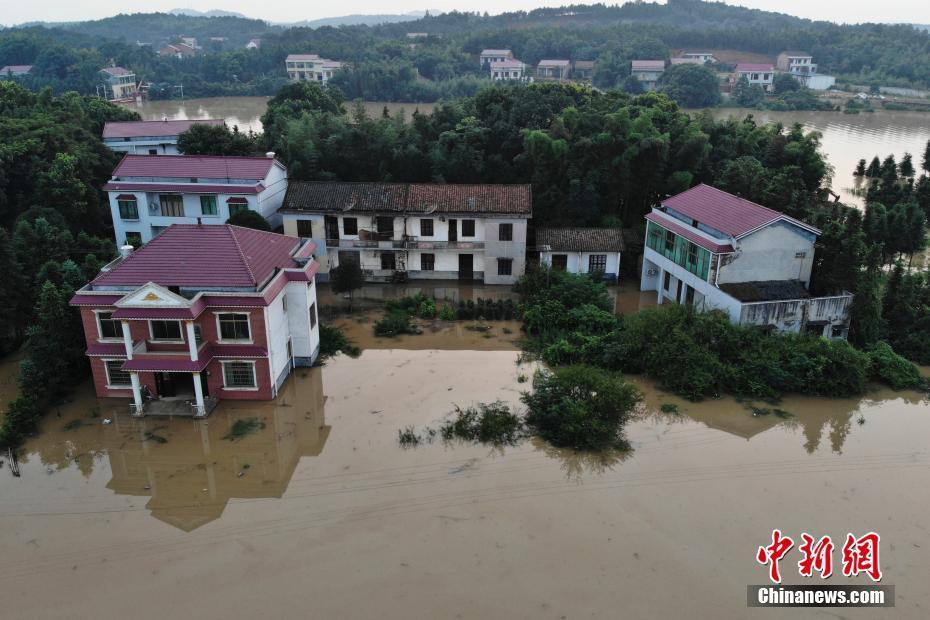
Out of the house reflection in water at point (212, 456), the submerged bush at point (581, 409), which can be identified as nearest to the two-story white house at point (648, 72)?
the submerged bush at point (581, 409)

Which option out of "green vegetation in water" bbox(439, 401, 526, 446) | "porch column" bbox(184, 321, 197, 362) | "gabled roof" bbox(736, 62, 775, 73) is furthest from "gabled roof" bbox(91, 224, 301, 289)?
"gabled roof" bbox(736, 62, 775, 73)

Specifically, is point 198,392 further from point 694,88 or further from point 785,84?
point 785,84

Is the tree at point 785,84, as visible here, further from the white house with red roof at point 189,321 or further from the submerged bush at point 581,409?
the white house with red roof at point 189,321

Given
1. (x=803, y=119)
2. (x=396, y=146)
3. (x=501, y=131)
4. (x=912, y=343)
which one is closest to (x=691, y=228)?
(x=912, y=343)

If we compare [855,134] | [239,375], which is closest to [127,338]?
[239,375]

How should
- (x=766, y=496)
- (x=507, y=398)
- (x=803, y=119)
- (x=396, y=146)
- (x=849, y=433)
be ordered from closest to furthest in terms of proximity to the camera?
(x=766, y=496) < (x=849, y=433) < (x=507, y=398) < (x=396, y=146) < (x=803, y=119)

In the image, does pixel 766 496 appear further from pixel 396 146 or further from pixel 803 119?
pixel 803 119

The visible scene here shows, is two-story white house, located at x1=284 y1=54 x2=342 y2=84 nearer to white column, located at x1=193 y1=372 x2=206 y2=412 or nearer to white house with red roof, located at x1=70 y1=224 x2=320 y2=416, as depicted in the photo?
white house with red roof, located at x1=70 y1=224 x2=320 y2=416

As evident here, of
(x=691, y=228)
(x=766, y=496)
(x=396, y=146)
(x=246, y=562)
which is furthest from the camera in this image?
(x=396, y=146)
